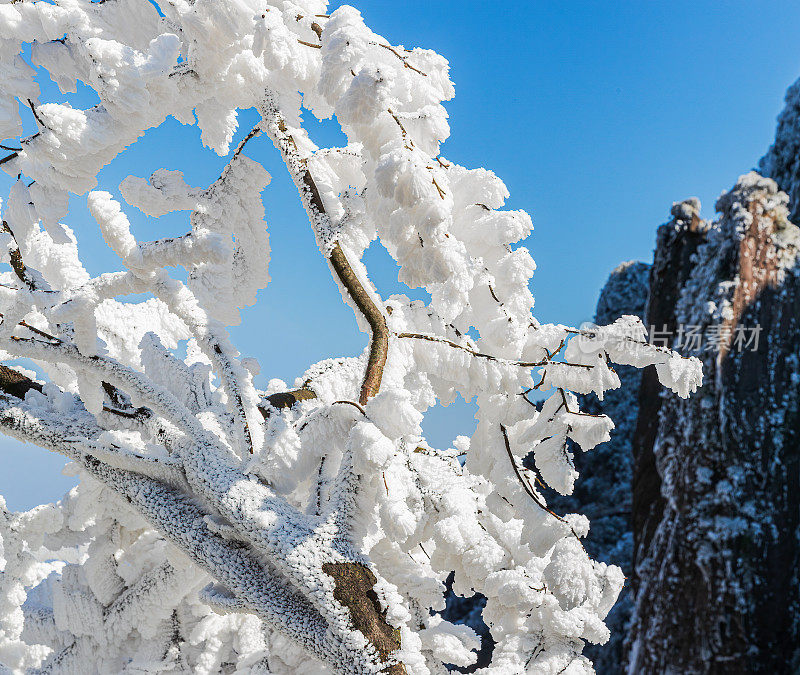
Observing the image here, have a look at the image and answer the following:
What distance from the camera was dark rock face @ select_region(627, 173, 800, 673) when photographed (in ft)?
13.9

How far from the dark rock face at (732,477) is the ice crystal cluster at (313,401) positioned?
3781mm

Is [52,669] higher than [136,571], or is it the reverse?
[136,571]

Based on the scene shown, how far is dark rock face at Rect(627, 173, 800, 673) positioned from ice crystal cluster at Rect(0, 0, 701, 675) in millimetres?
3781

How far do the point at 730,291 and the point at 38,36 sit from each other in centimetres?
486

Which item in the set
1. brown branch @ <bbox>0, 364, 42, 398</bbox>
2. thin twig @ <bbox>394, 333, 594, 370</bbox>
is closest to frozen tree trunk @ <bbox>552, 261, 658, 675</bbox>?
thin twig @ <bbox>394, 333, 594, 370</bbox>

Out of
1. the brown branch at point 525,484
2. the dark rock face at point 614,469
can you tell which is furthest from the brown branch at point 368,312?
the dark rock face at point 614,469

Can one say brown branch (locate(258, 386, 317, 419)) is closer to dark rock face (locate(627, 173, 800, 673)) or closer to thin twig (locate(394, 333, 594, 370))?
thin twig (locate(394, 333, 594, 370))

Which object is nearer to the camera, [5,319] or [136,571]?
[5,319]

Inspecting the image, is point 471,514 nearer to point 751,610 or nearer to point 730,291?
point 751,610

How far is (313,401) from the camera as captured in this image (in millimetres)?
1454

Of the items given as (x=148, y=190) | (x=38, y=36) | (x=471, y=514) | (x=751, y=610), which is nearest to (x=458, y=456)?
(x=471, y=514)

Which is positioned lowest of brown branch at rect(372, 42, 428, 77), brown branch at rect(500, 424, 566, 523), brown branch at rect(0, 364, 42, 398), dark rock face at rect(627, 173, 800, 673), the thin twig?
brown branch at rect(0, 364, 42, 398)

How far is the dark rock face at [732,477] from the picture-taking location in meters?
4.25

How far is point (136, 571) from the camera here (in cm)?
188
